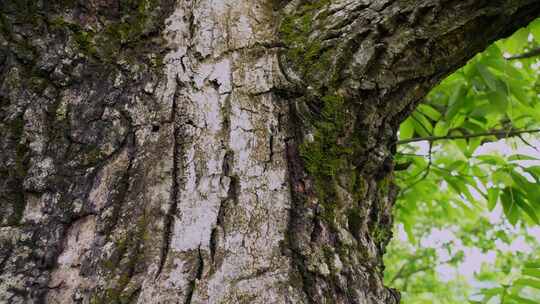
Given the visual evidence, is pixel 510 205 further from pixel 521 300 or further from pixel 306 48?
pixel 306 48

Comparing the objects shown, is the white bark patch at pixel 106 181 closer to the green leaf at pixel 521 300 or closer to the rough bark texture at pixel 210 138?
the rough bark texture at pixel 210 138

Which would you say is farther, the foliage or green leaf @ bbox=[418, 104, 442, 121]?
green leaf @ bbox=[418, 104, 442, 121]

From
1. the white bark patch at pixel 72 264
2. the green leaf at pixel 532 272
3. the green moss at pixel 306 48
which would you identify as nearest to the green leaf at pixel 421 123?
the green leaf at pixel 532 272

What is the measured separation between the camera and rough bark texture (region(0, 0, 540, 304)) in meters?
0.95

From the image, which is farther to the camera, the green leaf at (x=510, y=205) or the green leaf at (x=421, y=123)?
the green leaf at (x=421, y=123)

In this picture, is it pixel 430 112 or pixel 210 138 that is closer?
pixel 210 138

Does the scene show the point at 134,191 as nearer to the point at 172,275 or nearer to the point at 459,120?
the point at 172,275

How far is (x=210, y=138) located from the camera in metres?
1.07

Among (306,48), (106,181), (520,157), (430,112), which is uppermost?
(430,112)

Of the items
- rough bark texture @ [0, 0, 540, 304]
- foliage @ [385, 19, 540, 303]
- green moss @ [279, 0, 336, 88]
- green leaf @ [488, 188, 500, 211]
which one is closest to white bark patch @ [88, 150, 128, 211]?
rough bark texture @ [0, 0, 540, 304]

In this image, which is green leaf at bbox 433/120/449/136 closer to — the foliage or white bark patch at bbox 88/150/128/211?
the foliage

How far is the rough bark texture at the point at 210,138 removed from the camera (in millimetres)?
949

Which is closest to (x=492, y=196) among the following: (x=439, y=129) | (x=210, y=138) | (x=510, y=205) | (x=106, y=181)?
(x=510, y=205)

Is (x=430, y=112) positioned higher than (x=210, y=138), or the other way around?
(x=430, y=112)
